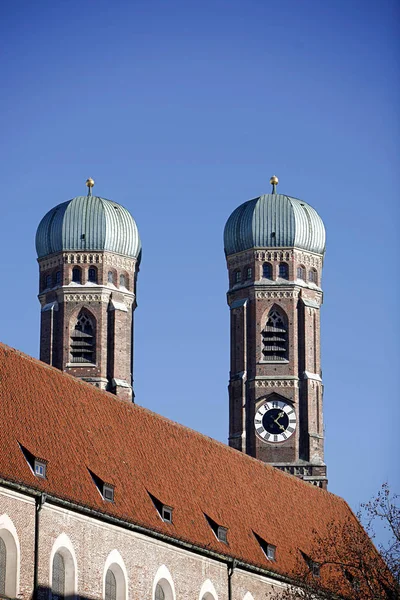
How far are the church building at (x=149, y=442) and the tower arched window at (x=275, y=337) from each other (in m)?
0.08

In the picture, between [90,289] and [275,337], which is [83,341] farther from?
[275,337]

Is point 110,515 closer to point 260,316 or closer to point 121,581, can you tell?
point 121,581

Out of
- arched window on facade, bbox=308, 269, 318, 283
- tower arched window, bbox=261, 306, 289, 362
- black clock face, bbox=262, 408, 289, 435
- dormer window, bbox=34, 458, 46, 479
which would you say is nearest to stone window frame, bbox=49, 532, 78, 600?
dormer window, bbox=34, 458, 46, 479

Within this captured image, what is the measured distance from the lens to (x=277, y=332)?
79.9m

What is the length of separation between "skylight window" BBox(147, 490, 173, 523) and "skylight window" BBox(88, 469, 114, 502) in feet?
8.55

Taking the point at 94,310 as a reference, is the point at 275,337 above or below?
below

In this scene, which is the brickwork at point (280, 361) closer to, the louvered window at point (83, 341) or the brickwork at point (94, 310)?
the brickwork at point (94, 310)

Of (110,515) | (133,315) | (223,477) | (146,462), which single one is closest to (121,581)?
(110,515)

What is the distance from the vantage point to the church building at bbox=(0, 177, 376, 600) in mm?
44875

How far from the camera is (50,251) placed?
3287 inches

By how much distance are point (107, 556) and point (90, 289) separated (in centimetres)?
3645

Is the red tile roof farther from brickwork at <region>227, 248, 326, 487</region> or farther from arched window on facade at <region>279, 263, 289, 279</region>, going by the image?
arched window on facade at <region>279, 263, 289, 279</region>

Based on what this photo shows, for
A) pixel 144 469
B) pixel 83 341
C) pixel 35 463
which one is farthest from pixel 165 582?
pixel 83 341

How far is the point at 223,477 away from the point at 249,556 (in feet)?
12.6
